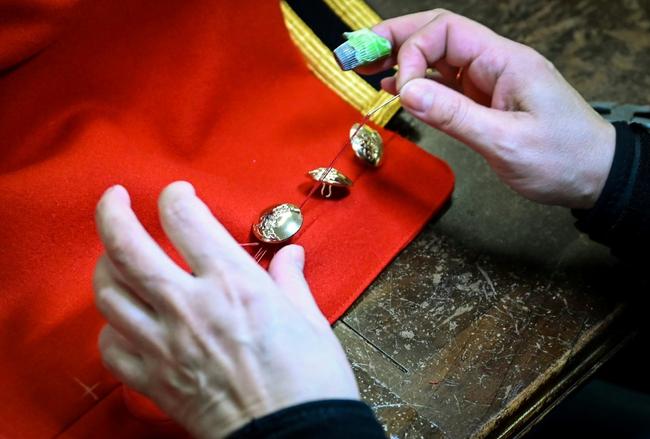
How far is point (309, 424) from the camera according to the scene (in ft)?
1.51

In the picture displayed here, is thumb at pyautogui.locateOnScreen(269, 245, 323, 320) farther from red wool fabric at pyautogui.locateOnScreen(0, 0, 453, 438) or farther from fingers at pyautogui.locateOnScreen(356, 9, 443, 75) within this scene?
fingers at pyautogui.locateOnScreen(356, 9, 443, 75)

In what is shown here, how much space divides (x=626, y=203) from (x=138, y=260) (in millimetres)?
511

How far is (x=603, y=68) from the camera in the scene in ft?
3.08

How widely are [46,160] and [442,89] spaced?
407 millimetres

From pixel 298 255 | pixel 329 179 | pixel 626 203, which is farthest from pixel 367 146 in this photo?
pixel 626 203

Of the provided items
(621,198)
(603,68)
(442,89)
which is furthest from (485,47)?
(603,68)

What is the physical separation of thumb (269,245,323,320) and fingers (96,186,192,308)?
11cm

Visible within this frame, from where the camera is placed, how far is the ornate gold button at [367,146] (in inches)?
29.5

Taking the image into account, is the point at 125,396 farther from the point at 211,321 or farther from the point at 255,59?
the point at 255,59

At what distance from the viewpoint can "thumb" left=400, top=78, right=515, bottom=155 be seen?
65cm

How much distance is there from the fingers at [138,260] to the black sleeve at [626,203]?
46 cm

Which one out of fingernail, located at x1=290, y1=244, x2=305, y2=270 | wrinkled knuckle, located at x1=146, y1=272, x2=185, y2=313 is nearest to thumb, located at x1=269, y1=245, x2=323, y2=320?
fingernail, located at x1=290, y1=244, x2=305, y2=270

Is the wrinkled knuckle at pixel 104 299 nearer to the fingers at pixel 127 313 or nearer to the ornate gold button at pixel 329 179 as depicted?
the fingers at pixel 127 313

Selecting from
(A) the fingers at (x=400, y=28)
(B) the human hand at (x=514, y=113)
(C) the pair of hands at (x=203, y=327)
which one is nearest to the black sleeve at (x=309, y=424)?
(C) the pair of hands at (x=203, y=327)
